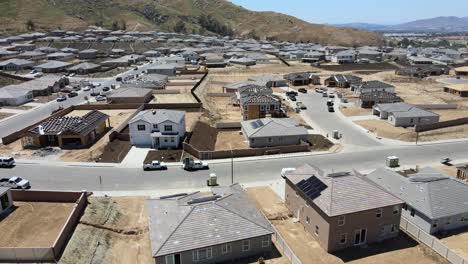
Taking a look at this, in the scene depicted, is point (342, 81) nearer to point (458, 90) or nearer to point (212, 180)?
point (458, 90)

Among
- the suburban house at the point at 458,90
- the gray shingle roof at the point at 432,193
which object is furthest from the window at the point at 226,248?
the suburban house at the point at 458,90

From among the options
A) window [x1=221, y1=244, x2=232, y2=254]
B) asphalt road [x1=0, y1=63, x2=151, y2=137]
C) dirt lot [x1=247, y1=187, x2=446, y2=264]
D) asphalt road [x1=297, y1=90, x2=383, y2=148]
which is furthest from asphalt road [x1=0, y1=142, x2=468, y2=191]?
asphalt road [x1=0, y1=63, x2=151, y2=137]

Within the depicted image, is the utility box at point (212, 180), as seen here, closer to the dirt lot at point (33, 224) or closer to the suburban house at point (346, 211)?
the suburban house at point (346, 211)

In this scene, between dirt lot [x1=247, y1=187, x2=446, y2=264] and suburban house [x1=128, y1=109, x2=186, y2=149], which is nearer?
dirt lot [x1=247, y1=187, x2=446, y2=264]

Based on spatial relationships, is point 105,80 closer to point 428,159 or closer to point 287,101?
point 287,101

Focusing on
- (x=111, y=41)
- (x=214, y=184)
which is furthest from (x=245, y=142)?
(x=111, y=41)

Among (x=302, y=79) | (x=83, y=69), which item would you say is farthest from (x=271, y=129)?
(x=83, y=69)

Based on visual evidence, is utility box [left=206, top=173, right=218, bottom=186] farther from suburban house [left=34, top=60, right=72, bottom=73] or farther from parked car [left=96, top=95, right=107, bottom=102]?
suburban house [left=34, top=60, right=72, bottom=73]
